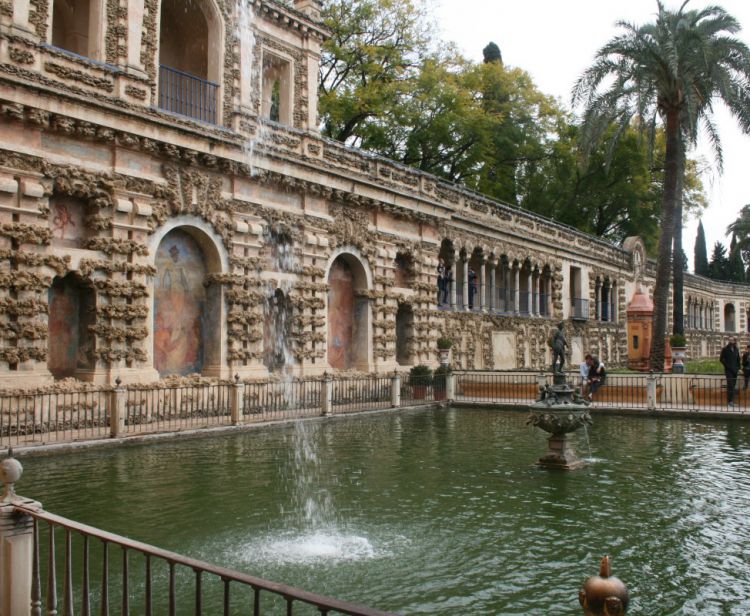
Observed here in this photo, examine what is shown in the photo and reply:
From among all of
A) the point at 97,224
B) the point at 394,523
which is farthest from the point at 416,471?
the point at 97,224

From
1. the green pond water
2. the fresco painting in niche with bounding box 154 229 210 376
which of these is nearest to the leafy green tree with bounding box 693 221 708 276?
the green pond water

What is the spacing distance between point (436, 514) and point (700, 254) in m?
80.6

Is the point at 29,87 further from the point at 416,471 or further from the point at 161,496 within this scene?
the point at 416,471

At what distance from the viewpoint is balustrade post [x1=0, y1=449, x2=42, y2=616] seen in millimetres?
4711

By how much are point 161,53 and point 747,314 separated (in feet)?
224

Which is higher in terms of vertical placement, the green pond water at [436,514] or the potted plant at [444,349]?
the potted plant at [444,349]

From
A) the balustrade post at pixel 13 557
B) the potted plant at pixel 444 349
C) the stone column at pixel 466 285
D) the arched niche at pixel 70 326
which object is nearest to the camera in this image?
the balustrade post at pixel 13 557

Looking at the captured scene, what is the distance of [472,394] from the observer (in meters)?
24.9

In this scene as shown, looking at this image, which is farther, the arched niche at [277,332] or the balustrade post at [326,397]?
the arched niche at [277,332]

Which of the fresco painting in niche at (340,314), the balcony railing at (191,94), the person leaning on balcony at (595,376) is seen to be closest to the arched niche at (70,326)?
the balcony railing at (191,94)

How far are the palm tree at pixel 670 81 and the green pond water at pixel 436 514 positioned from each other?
1349cm

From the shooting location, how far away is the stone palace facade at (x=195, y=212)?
1569cm

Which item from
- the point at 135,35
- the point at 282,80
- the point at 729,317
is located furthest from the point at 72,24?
the point at 729,317

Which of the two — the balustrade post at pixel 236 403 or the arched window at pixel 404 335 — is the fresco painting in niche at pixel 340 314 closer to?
the arched window at pixel 404 335
